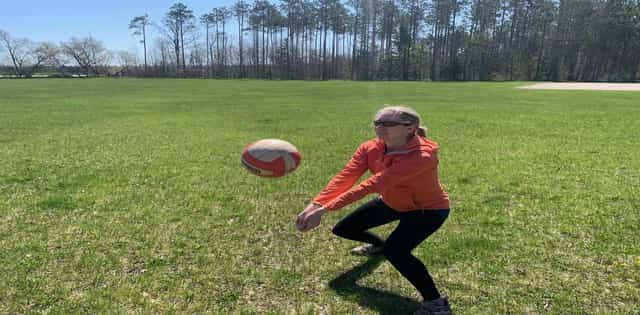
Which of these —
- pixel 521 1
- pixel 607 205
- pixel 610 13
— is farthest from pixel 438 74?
pixel 607 205

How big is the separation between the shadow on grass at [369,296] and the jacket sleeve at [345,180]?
93cm

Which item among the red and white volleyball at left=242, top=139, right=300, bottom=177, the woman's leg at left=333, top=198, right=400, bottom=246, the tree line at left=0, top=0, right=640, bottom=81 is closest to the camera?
the woman's leg at left=333, top=198, right=400, bottom=246

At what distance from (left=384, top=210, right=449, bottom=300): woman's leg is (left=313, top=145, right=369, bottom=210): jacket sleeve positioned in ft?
1.99

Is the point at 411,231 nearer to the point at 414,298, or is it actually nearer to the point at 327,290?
the point at 414,298

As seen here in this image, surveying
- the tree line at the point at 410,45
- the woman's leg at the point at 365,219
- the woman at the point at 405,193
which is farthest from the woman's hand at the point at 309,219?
the tree line at the point at 410,45

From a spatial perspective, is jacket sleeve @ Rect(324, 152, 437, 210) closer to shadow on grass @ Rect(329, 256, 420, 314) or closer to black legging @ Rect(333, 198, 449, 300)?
black legging @ Rect(333, 198, 449, 300)

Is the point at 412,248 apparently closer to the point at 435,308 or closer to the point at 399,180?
the point at 435,308

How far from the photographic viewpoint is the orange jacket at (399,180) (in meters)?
3.23

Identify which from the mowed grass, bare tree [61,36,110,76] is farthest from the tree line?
the mowed grass

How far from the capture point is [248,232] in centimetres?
511

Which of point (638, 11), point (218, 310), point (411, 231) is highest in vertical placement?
point (638, 11)

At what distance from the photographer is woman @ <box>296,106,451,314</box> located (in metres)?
3.22

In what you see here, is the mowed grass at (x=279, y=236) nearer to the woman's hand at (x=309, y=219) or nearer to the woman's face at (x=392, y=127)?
the woman's hand at (x=309, y=219)

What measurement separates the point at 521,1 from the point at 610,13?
603 inches
